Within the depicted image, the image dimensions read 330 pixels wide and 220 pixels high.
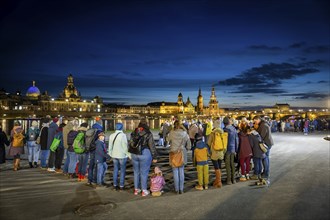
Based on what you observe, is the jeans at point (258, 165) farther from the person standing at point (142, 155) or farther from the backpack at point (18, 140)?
the backpack at point (18, 140)

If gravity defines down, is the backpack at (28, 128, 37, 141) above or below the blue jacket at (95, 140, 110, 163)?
above

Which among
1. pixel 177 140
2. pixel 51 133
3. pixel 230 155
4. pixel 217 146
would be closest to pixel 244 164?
pixel 230 155

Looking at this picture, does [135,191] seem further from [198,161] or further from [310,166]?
[310,166]

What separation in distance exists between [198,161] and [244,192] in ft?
5.19

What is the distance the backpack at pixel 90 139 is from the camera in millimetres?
9531

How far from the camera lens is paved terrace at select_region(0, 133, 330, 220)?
6441mm

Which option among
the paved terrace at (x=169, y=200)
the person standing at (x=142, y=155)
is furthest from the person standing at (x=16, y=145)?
A: the person standing at (x=142, y=155)

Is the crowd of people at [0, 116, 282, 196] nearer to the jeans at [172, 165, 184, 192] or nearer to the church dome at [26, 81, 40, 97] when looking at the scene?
the jeans at [172, 165, 184, 192]

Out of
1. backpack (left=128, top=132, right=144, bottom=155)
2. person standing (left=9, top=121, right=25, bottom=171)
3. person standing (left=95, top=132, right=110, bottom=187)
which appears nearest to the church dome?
person standing (left=9, top=121, right=25, bottom=171)

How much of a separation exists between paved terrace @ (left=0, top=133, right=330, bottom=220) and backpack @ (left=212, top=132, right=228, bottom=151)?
125 centimetres

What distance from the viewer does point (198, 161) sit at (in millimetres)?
8695

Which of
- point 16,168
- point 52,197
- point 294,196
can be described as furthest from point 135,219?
point 16,168

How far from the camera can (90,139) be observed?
9570 mm

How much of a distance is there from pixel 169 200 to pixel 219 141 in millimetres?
2655
